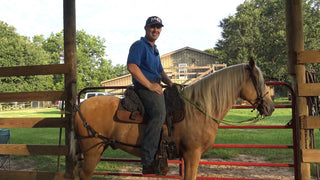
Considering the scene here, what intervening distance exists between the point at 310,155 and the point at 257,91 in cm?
147

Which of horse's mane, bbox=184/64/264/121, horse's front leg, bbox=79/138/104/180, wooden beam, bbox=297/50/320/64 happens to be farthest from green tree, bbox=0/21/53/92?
wooden beam, bbox=297/50/320/64

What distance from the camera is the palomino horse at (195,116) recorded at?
3035 millimetres

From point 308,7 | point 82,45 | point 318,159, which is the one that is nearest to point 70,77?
point 318,159

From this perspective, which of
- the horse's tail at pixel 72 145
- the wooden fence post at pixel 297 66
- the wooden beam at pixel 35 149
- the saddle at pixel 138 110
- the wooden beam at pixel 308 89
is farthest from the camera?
the wooden beam at pixel 35 149

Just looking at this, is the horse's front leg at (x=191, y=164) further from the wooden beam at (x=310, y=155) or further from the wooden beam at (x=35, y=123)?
the wooden beam at (x=35, y=123)

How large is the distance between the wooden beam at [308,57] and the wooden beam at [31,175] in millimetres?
4444

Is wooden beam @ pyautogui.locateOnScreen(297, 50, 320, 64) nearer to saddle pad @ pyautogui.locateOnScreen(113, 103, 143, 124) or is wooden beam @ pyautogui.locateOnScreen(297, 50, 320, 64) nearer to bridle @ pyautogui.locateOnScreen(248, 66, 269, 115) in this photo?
bridle @ pyautogui.locateOnScreen(248, 66, 269, 115)

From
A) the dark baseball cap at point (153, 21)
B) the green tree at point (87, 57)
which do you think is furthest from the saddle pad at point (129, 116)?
the green tree at point (87, 57)

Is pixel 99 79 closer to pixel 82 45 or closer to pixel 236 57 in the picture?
pixel 82 45

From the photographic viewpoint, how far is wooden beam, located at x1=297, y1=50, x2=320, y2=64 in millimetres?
3514

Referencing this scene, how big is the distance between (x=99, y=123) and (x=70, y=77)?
136 cm

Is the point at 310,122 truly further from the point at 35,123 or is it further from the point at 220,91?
the point at 35,123

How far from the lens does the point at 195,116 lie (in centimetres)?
310

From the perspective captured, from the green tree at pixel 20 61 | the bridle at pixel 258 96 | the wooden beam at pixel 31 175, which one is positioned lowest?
the wooden beam at pixel 31 175
